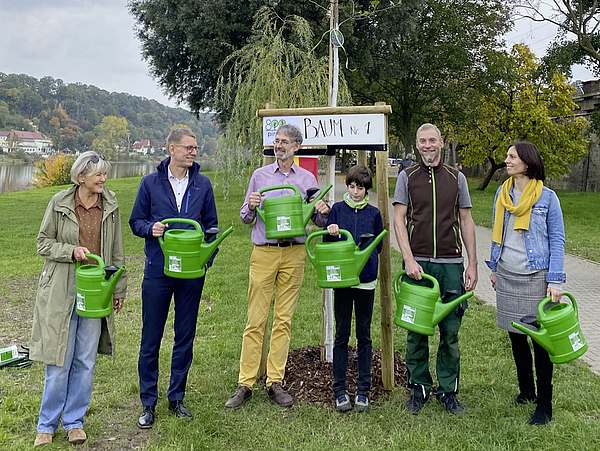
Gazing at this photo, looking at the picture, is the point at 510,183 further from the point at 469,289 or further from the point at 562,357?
the point at 562,357

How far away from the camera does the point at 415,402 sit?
11.8 ft

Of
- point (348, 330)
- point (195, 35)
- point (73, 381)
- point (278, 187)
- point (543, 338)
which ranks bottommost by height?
point (73, 381)

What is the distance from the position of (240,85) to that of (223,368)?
798 centimetres

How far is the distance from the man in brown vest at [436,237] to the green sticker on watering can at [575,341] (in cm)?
67

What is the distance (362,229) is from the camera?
11.4ft

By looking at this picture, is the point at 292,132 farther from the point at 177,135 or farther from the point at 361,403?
the point at 361,403

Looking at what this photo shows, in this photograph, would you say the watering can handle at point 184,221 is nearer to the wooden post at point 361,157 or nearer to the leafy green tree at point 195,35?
the wooden post at point 361,157

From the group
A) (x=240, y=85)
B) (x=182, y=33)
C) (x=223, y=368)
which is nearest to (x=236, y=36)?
→ (x=182, y=33)

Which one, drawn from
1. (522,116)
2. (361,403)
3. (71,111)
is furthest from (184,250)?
(71,111)

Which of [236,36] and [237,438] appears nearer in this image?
[237,438]

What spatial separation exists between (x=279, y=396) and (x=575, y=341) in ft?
6.29

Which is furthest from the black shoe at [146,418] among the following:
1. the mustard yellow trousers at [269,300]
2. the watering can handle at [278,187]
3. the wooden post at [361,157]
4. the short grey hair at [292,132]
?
the wooden post at [361,157]

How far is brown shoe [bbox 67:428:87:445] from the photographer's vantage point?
317cm

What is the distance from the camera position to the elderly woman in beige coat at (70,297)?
3080 mm
